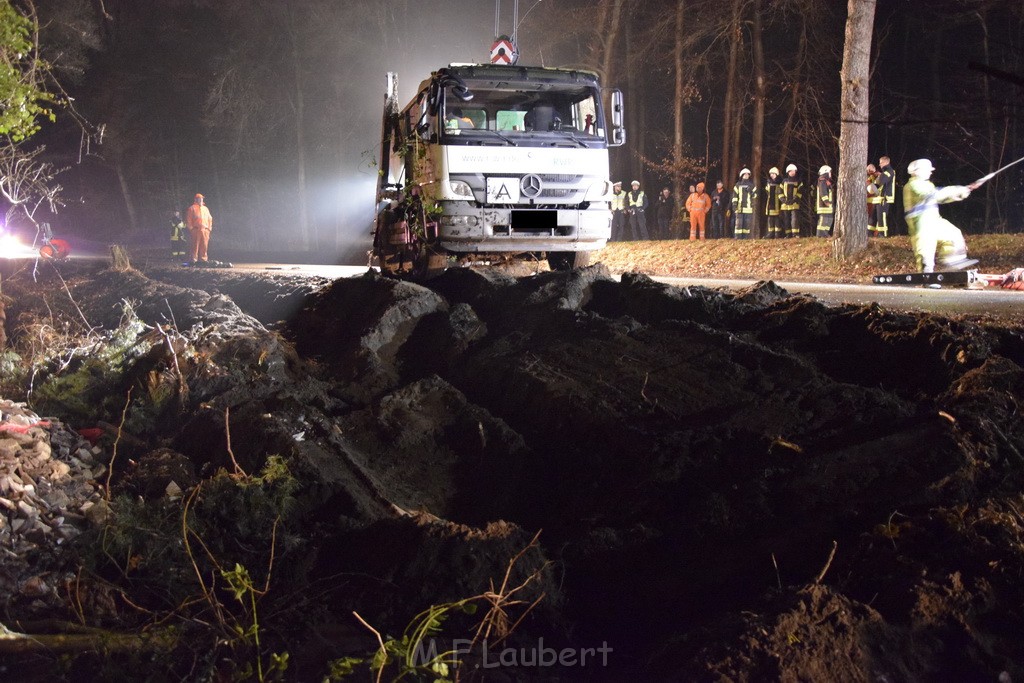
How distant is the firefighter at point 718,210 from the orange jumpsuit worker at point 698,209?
0.40 m

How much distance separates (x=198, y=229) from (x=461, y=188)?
1108 centimetres

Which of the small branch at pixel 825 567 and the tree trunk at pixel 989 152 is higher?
the tree trunk at pixel 989 152

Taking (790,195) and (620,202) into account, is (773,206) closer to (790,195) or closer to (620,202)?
(790,195)

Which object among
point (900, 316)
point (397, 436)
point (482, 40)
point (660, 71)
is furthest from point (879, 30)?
point (397, 436)

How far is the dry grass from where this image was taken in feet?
45.3

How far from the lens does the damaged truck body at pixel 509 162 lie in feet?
31.0

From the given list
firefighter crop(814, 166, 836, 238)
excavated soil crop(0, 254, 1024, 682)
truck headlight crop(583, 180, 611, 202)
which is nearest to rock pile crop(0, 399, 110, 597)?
excavated soil crop(0, 254, 1024, 682)

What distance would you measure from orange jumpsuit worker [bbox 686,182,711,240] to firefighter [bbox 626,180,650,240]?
179 centimetres

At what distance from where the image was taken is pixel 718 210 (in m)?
21.0

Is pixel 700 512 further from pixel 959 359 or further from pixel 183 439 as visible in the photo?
pixel 183 439

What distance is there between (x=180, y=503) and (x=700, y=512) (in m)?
3.22

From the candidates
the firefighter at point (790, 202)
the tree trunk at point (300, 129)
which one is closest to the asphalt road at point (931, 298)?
the firefighter at point (790, 202)

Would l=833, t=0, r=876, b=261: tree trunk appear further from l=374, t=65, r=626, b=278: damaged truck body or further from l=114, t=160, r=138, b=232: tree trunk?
l=114, t=160, r=138, b=232: tree trunk

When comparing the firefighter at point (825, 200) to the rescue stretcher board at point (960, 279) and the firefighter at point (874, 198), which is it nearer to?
the firefighter at point (874, 198)
